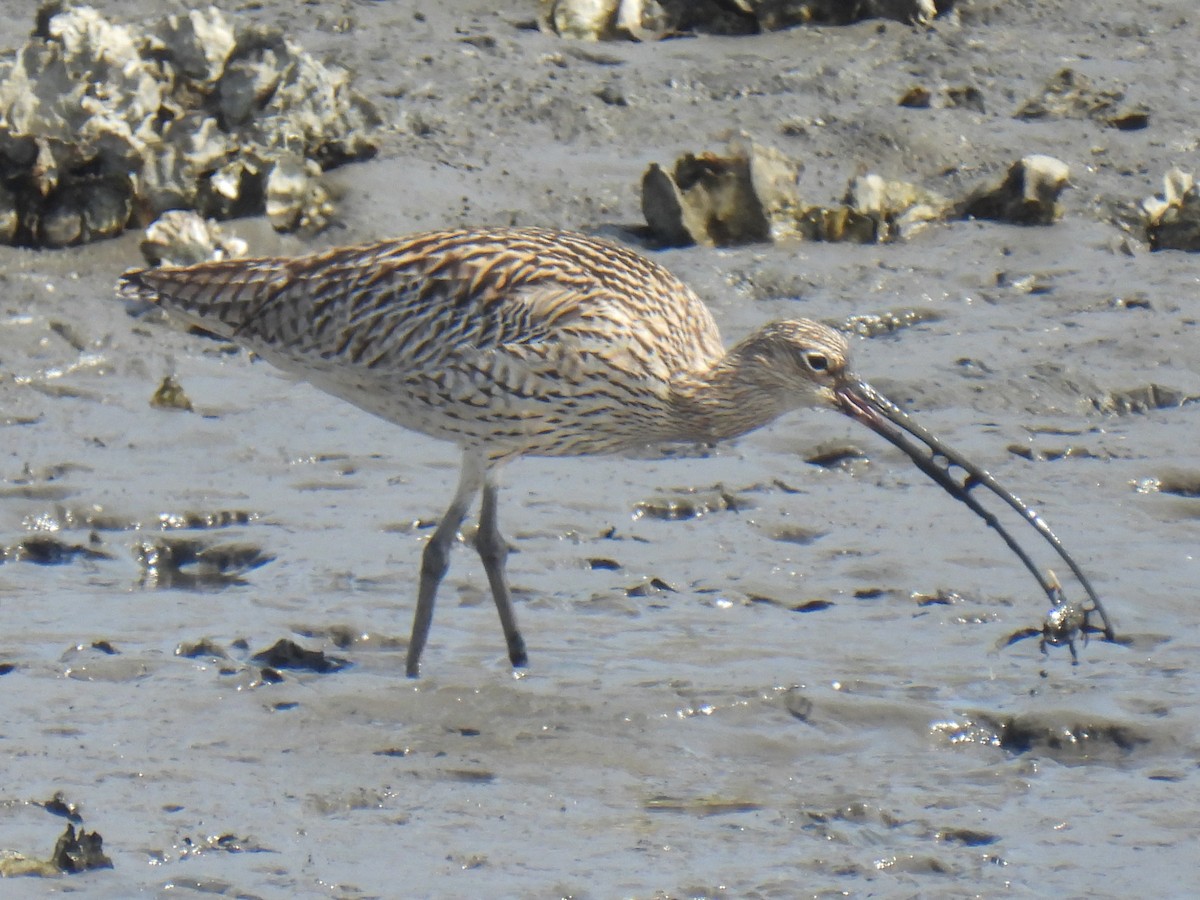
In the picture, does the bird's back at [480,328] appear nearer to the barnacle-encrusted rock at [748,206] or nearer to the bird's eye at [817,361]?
the bird's eye at [817,361]

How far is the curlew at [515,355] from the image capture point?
20.0 feet

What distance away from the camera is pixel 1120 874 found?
4.76 meters

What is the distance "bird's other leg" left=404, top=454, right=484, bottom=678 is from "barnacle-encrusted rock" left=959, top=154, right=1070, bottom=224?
3.87 meters

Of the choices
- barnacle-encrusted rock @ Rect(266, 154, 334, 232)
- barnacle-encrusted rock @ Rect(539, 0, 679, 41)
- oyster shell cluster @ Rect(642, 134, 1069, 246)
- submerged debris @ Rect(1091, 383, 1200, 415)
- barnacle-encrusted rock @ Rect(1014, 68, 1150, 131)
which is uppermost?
barnacle-encrusted rock @ Rect(539, 0, 679, 41)

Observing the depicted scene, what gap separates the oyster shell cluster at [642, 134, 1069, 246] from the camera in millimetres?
8820

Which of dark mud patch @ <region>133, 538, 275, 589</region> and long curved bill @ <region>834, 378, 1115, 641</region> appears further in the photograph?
dark mud patch @ <region>133, 538, 275, 589</region>

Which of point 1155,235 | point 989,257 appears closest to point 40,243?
point 989,257

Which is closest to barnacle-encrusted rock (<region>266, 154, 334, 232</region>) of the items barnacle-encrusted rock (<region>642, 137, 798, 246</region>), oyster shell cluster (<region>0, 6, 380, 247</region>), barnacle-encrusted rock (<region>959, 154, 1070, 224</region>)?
oyster shell cluster (<region>0, 6, 380, 247</region>)

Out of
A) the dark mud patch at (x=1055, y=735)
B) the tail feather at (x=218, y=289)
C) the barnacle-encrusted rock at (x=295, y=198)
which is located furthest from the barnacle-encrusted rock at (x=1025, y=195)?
the dark mud patch at (x=1055, y=735)

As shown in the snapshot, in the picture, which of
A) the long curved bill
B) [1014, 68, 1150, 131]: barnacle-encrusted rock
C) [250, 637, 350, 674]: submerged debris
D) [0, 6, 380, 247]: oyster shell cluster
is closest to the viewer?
[250, 637, 350, 674]: submerged debris

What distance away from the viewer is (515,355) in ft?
20.0

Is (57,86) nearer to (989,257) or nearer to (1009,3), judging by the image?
(989,257)

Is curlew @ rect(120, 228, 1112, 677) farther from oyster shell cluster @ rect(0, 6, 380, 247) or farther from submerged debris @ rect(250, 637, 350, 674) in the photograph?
oyster shell cluster @ rect(0, 6, 380, 247)

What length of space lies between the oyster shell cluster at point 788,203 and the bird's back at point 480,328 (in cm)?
222
